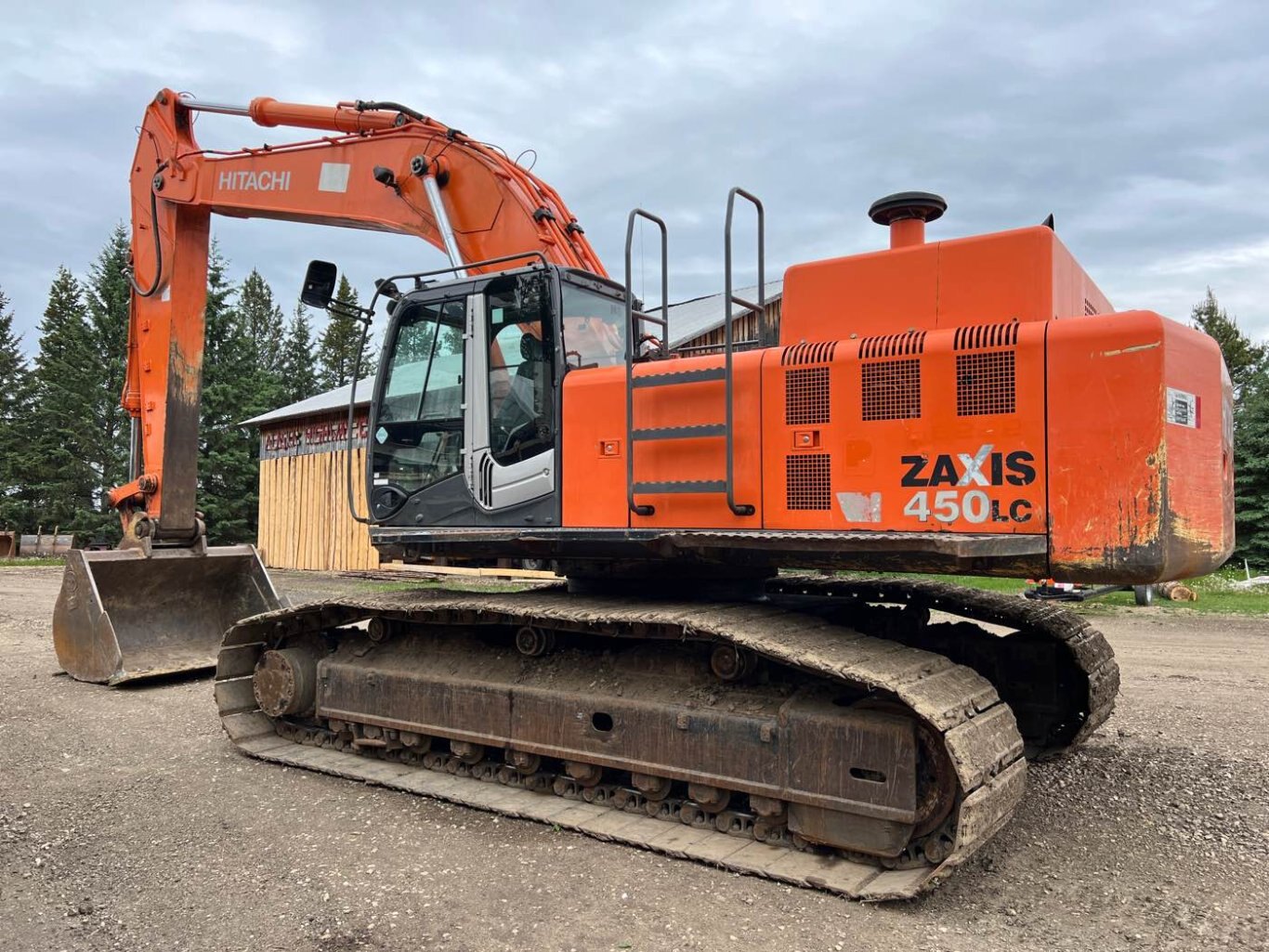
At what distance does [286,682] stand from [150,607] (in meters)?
3.09

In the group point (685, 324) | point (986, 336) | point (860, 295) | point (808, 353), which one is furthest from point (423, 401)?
point (685, 324)

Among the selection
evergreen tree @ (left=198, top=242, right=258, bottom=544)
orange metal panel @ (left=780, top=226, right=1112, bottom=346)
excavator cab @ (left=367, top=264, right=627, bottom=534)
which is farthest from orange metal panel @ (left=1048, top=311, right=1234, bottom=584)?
evergreen tree @ (left=198, top=242, right=258, bottom=544)

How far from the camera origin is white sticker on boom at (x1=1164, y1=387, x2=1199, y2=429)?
13.0ft

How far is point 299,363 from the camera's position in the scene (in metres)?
53.8

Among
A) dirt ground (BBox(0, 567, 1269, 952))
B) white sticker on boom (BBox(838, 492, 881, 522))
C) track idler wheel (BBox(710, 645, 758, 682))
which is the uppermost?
white sticker on boom (BBox(838, 492, 881, 522))

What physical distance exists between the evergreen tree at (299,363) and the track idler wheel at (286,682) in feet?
137

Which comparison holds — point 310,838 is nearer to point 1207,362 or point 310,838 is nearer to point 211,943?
point 211,943

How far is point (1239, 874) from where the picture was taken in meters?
4.28

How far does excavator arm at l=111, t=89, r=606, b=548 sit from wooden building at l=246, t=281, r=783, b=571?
9891mm

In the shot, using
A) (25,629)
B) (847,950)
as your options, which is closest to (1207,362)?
(847,950)

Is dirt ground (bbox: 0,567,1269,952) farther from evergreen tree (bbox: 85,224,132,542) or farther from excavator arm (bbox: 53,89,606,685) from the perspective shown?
evergreen tree (bbox: 85,224,132,542)

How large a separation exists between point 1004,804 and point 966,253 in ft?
8.28

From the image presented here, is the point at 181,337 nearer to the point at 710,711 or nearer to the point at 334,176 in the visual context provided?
the point at 334,176

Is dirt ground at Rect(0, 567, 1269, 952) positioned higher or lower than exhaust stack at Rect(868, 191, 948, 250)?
lower
